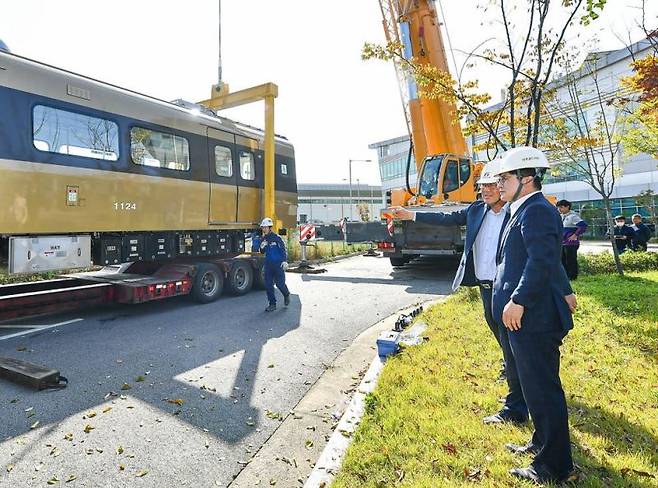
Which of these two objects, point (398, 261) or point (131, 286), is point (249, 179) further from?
point (398, 261)

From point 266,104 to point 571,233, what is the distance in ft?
24.2

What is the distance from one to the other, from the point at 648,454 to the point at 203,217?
8108 mm

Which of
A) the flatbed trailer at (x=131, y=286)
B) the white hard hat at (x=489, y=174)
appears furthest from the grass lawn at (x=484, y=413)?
the flatbed trailer at (x=131, y=286)

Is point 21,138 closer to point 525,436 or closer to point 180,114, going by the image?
point 180,114

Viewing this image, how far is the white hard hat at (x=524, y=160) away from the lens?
2.63 metres

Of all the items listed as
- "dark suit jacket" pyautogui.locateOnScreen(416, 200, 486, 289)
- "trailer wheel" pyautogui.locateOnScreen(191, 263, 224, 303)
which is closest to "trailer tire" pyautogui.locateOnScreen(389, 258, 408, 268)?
"trailer wheel" pyautogui.locateOnScreen(191, 263, 224, 303)

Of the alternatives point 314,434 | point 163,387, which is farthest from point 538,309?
point 163,387

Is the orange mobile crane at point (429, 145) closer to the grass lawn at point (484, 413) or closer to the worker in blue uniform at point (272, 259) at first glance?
the worker in blue uniform at point (272, 259)

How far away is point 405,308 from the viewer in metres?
8.54

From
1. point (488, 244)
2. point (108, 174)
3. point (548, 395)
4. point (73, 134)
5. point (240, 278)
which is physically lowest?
point (240, 278)

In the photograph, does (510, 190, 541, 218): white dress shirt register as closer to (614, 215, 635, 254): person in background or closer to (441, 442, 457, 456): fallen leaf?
(441, 442, 457, 456): fallen leaf

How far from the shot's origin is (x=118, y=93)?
7.62 meters

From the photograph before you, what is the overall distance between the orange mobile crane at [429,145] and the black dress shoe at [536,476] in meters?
9.62

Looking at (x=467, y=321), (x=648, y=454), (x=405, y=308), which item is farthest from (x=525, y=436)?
(x=405, y=308)
